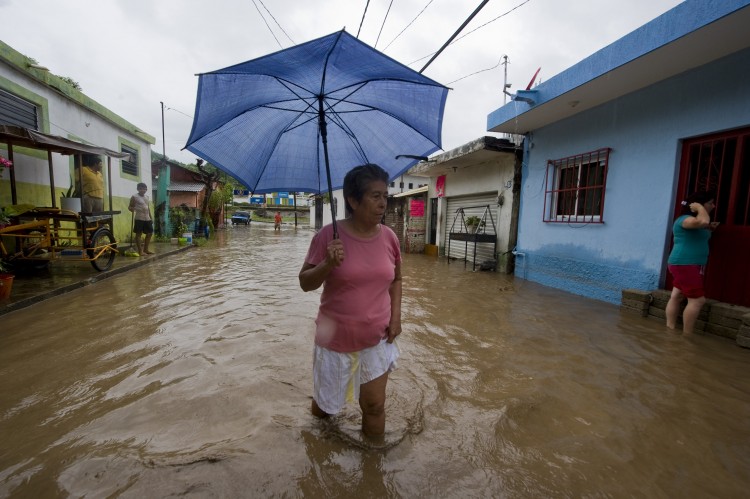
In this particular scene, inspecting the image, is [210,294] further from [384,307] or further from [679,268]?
[679,268]

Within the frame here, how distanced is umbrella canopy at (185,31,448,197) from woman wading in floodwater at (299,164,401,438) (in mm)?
528

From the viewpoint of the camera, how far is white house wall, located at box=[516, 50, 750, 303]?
460cm

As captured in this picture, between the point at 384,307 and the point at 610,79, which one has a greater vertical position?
the point at 610,79

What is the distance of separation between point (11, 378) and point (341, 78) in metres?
3.49

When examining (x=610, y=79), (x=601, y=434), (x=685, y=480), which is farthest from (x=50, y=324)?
(x=610, y=79)

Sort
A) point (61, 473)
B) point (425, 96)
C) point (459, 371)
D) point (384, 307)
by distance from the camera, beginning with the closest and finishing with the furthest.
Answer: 1. point (61, 473)
2. point (384, 307)
3. point (425, 96)
4. point (459, 371)

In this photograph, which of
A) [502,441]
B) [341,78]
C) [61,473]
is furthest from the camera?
[341,78]

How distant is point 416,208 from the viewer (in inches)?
541

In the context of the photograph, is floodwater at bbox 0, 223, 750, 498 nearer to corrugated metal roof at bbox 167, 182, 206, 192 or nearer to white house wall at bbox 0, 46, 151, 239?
white house wall at bbox 0, 46, 151, 239

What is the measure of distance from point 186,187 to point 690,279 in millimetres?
27246

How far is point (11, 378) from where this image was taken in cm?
283

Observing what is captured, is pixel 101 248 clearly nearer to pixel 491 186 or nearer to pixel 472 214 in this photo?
pixel 491 186

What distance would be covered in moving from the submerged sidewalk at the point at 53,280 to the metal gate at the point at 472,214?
8251 mm

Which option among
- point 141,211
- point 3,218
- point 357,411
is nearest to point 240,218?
point 141,211
